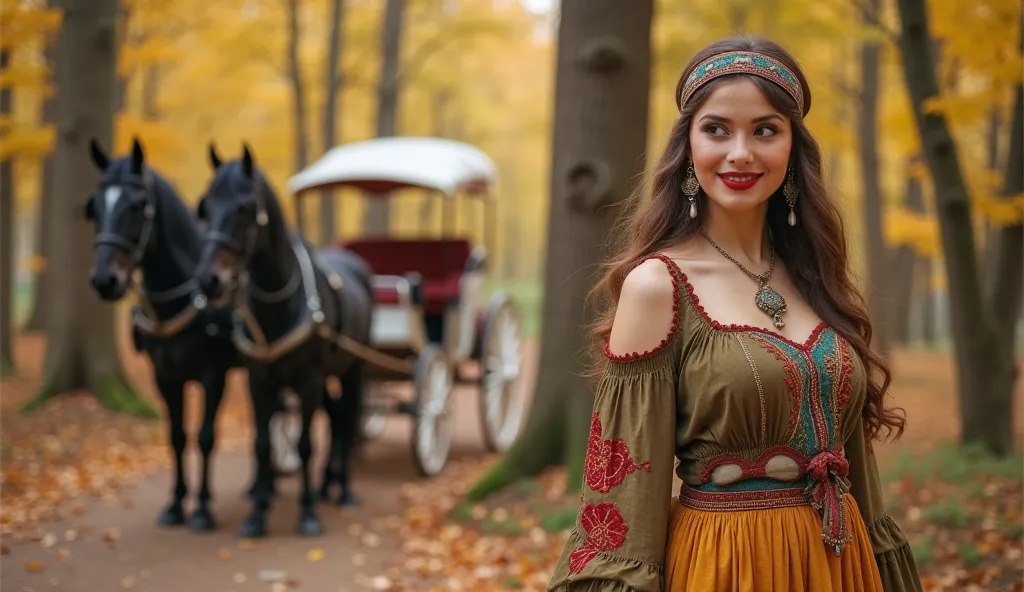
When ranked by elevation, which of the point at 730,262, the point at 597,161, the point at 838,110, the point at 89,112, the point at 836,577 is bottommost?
the point at 836,577

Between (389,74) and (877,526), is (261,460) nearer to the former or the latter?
(877,526)

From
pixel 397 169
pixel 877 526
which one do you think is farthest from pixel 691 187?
pixel 397 169

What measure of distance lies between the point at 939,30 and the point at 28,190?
22.4m

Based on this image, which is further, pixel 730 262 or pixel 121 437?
pixel 121 437

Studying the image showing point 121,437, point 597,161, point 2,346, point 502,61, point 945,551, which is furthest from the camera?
point 502,61

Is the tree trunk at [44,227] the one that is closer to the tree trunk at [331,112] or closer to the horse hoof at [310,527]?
the tree trunk at [331,112]

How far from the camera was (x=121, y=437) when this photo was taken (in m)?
→ 9.19

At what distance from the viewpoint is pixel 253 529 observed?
6.39 meters

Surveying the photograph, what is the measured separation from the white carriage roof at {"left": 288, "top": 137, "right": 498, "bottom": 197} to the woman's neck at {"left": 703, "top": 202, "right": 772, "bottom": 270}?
6.62 metres

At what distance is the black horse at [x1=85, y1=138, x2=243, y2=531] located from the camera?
608cm

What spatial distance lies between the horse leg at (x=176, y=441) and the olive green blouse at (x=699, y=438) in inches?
198

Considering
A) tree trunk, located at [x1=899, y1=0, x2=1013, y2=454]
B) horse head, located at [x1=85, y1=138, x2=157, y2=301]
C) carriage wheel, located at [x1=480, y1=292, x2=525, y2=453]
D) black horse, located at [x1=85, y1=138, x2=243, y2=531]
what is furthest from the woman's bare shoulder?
carriage wheel, located at [x1=480, y1=292, x2=525, y2=453]

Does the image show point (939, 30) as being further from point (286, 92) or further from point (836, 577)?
point (286, 92)

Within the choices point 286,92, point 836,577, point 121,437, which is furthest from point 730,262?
point 286,92
